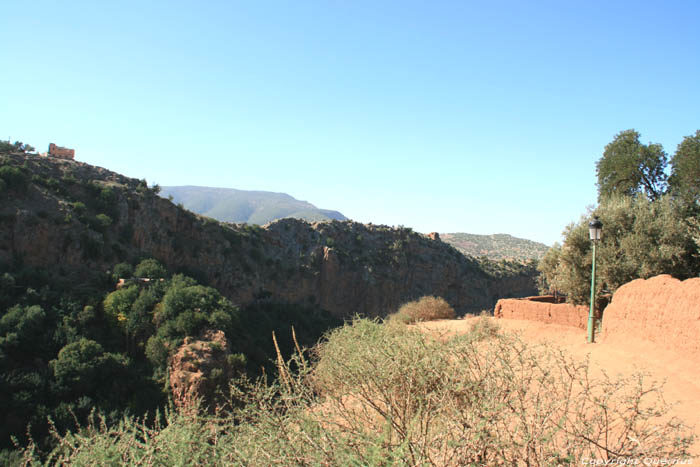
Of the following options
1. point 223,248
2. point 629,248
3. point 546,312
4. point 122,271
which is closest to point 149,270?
point 122,271

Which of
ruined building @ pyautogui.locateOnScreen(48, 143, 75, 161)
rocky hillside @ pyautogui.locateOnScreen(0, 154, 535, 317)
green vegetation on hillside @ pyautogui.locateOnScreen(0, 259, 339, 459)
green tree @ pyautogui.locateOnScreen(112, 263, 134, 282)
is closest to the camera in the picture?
green vegetation on hillside @ pyautogui.locateOnScreen(0, 259, 339, 459)

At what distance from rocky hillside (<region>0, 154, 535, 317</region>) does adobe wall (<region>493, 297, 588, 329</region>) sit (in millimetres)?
19889

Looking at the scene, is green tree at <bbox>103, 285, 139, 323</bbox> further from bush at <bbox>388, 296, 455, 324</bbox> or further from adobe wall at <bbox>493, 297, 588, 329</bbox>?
adobe wall at <bbox>493, 297, 588, 329</bbox>

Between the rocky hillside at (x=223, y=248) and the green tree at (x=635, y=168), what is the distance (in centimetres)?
→ 2350

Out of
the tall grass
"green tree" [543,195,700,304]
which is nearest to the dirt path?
the tall grass

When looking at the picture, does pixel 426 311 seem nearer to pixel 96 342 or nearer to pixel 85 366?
pixel 85 366

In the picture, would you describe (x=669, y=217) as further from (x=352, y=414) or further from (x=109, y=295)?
(x=109, y=295)

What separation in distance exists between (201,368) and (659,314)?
14911 millimetres

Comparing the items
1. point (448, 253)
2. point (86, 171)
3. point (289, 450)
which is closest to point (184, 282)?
point (86, 171)

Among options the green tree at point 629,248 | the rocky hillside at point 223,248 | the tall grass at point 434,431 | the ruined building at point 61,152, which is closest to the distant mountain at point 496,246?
the rocky hillside at point 223,248

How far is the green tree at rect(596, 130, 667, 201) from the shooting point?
635 inches

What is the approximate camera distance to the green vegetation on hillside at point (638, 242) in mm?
10742

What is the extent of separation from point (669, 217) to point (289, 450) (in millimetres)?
11970

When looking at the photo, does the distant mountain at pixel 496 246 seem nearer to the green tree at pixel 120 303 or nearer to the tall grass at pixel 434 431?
the green tree at pixel 120 303
